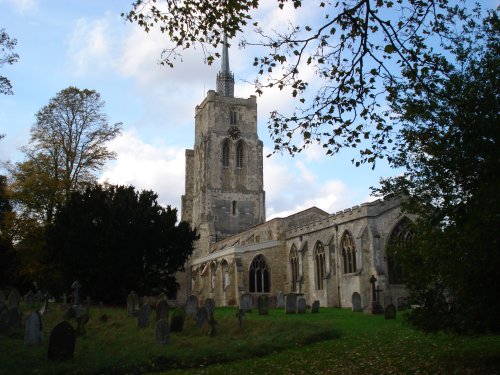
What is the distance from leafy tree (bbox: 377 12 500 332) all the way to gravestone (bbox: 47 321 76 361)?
682 centimetres

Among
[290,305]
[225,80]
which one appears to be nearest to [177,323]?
[290,305]

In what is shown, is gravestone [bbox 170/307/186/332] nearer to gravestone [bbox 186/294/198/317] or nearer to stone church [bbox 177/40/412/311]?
gravestone [bbox 186/294/198/317]

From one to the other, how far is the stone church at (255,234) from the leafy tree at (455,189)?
9.00ft

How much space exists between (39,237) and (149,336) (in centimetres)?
1440

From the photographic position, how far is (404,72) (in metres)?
8.16

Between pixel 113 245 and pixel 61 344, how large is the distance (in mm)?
13454

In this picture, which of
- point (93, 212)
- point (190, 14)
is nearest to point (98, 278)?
point (93, 212)

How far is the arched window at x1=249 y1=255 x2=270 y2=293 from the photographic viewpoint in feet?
119

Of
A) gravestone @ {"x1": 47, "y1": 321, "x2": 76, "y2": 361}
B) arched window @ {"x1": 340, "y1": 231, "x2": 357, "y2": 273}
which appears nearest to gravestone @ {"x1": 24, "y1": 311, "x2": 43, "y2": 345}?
gravestone @ {"x1": 47, "y1": 321, "x2": 76, "y2": 361}

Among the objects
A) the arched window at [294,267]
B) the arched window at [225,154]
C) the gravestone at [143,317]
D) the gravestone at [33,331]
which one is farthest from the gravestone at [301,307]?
the arched window at [225,154]

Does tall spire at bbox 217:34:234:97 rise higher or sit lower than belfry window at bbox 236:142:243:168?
higher

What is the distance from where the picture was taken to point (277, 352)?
1151cm

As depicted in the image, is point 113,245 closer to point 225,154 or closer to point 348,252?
point 348,252

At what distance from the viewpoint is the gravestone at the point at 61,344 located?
10336mm
